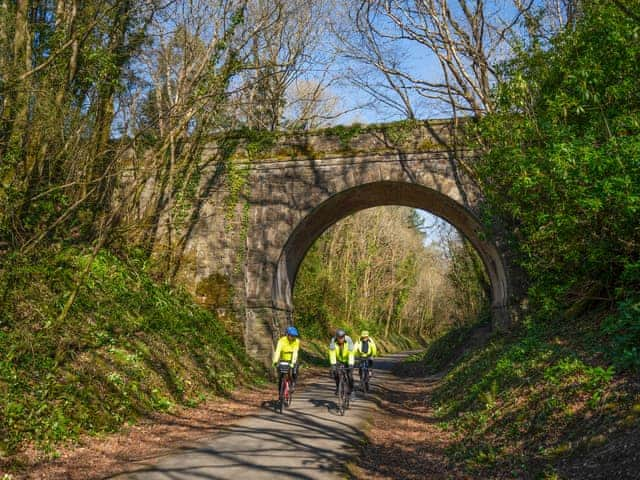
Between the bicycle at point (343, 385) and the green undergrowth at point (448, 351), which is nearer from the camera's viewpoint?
the bicycle at point (343, 385)

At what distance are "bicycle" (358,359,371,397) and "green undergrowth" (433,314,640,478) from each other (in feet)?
10.1

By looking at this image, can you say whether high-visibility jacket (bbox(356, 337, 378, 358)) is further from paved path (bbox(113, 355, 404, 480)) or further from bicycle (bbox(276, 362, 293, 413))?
bicycle (bbox(276, 362, 293, 413))

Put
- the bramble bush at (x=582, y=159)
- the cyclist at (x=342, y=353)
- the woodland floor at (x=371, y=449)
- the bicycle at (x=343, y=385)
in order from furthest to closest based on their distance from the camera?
1. the cyclist at (x=342, y=353)
2. the bicycle at (x=343, y=385)
3. the bramble bush at (x=582, y=159)
4. the woodland floor at (x=371, y=449)

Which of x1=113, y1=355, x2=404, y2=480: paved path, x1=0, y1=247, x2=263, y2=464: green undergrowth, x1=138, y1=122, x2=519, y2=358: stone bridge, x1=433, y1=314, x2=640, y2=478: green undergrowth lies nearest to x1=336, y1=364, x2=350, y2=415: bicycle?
x1=113, y1=355, x2=404, y2=480: paved path

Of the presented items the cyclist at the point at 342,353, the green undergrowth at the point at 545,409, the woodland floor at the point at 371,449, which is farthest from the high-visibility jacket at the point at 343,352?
the green undergrowth at the point at 545,409

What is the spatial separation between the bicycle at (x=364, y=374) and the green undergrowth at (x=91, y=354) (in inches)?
123

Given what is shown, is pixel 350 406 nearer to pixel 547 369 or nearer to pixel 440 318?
pixel 547 369

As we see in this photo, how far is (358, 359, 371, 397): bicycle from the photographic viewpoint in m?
13.7

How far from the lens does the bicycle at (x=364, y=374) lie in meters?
13.7

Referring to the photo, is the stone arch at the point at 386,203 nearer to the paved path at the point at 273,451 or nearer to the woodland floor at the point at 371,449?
the woodland floor at the point at 371,449

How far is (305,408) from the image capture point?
36.0 feet

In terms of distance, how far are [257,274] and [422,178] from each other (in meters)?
5.66

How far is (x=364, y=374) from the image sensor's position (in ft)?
45.6

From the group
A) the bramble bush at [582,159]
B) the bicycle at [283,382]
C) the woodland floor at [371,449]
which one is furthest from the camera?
the bicycle at [283,382]
